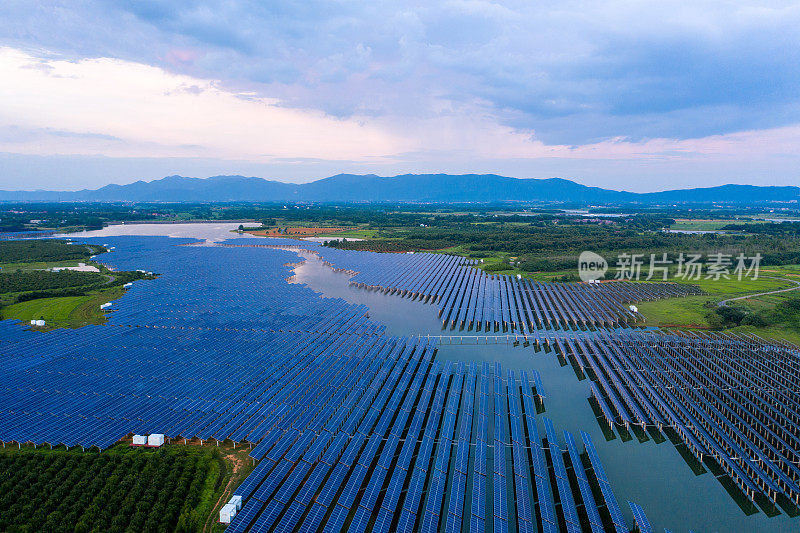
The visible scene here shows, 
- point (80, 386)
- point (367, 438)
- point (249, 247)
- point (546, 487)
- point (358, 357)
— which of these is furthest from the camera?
point (249, 247)

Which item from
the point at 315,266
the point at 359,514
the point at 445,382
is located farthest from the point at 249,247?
the point at 359,514

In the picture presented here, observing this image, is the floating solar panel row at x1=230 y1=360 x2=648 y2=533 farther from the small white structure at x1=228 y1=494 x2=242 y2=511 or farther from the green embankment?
the green embankment

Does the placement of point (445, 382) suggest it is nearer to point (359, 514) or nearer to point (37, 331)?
point (359, 514)

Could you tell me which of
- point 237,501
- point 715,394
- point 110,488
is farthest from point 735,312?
point 110,488

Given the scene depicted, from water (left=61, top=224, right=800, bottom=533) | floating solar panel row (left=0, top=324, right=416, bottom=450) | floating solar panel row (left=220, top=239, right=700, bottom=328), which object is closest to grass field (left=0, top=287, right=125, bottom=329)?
floating solar panel row (left=0, top=324, right=416, bottom=450)

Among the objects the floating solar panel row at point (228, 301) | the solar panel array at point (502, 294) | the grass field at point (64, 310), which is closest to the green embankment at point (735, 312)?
the solar panel array at point (502, 294)

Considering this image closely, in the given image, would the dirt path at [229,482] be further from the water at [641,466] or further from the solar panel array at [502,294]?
the solar panel array at [502,294]

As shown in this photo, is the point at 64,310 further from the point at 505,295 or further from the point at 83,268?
the point at 505,295
